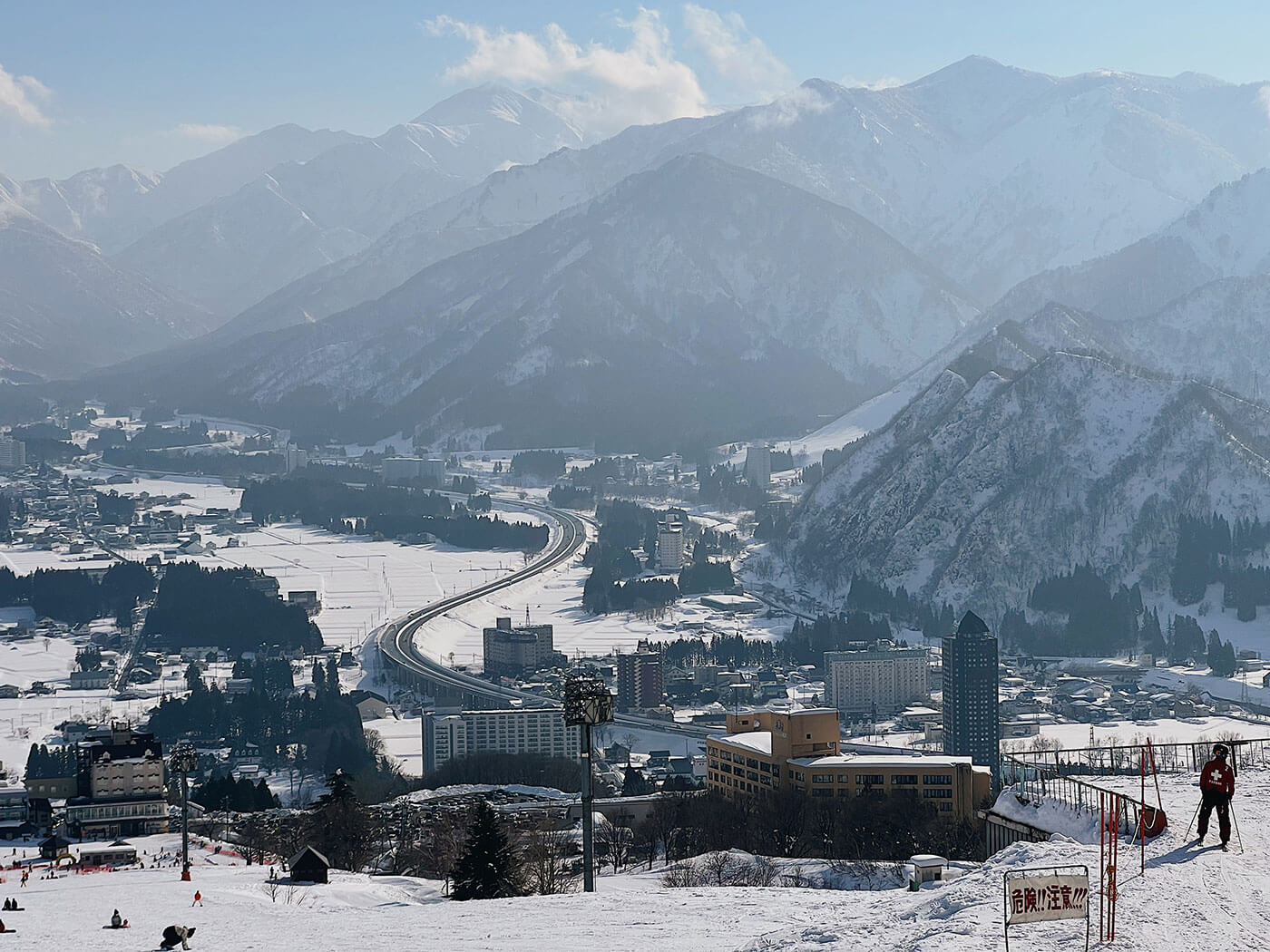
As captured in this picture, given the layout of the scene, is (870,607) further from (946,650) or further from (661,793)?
Result: (661,793)

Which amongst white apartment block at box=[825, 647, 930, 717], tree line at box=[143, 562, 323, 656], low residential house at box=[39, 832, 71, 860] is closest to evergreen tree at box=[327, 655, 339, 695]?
tree line at box=[143, 562, 323, 656]

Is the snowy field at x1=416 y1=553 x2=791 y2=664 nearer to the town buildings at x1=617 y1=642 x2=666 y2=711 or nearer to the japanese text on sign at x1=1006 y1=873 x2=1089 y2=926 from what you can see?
the town buildings at x1=617 y1=642 x2=666 y2=711

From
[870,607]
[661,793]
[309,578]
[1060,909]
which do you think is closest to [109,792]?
→ [661,793]

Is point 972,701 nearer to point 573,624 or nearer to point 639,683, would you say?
point 639,683

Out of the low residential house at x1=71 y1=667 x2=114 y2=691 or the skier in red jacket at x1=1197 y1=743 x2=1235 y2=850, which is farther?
the low residential house at x1=71 y1=667 x2=114 y2=691

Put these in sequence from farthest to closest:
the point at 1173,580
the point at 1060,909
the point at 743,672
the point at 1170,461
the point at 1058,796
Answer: the point at 1170,461
the point at 1173,580
the point at 743,672
the point at 1058,796
the point at 1060,909

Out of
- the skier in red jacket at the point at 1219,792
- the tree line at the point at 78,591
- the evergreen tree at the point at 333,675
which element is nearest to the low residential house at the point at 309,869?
the skier in red jacket at the point at 1219,792
